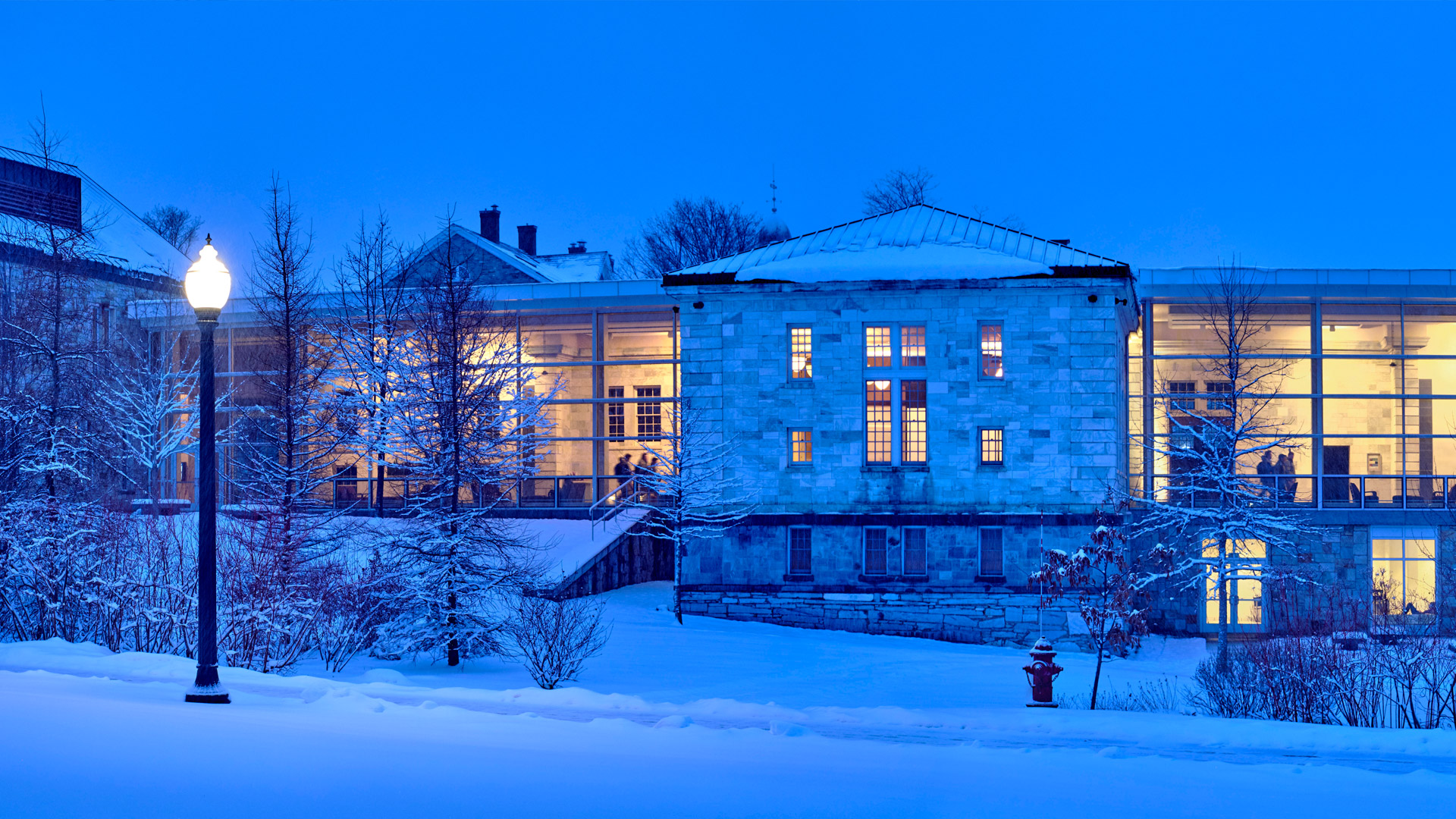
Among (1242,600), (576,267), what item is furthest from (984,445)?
(576,267)

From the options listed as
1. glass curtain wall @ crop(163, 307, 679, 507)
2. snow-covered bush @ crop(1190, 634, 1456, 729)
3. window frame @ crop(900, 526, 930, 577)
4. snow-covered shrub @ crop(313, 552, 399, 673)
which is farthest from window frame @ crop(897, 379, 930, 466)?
snow-covered shrub @ crop(313, 552, 399, 673)

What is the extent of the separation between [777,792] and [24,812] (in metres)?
3.78

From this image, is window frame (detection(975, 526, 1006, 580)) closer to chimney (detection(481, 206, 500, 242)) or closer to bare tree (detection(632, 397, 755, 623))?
bare tree (detection(632, 397, 755, 623))

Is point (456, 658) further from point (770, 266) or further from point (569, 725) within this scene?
point (770, 266)

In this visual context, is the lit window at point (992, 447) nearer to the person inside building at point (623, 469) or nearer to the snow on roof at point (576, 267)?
the person inside building at point (623, 469)

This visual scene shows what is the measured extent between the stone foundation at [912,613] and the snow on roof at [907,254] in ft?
21.9

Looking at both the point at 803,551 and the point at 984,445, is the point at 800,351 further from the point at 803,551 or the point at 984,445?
the point at 984,445

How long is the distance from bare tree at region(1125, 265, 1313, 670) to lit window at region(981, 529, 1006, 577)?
295 centimetres

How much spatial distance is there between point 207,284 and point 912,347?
16.4 m

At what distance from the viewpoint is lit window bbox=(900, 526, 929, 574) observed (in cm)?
2328

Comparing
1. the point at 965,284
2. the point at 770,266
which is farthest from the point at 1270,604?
the point at 770,266

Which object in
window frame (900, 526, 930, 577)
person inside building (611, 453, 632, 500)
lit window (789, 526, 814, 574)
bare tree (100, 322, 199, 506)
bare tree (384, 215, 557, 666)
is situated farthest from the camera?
person inside building (611, 453, 632, 500)

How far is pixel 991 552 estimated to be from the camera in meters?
23.2

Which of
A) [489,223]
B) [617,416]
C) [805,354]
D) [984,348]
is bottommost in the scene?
[617,416]
